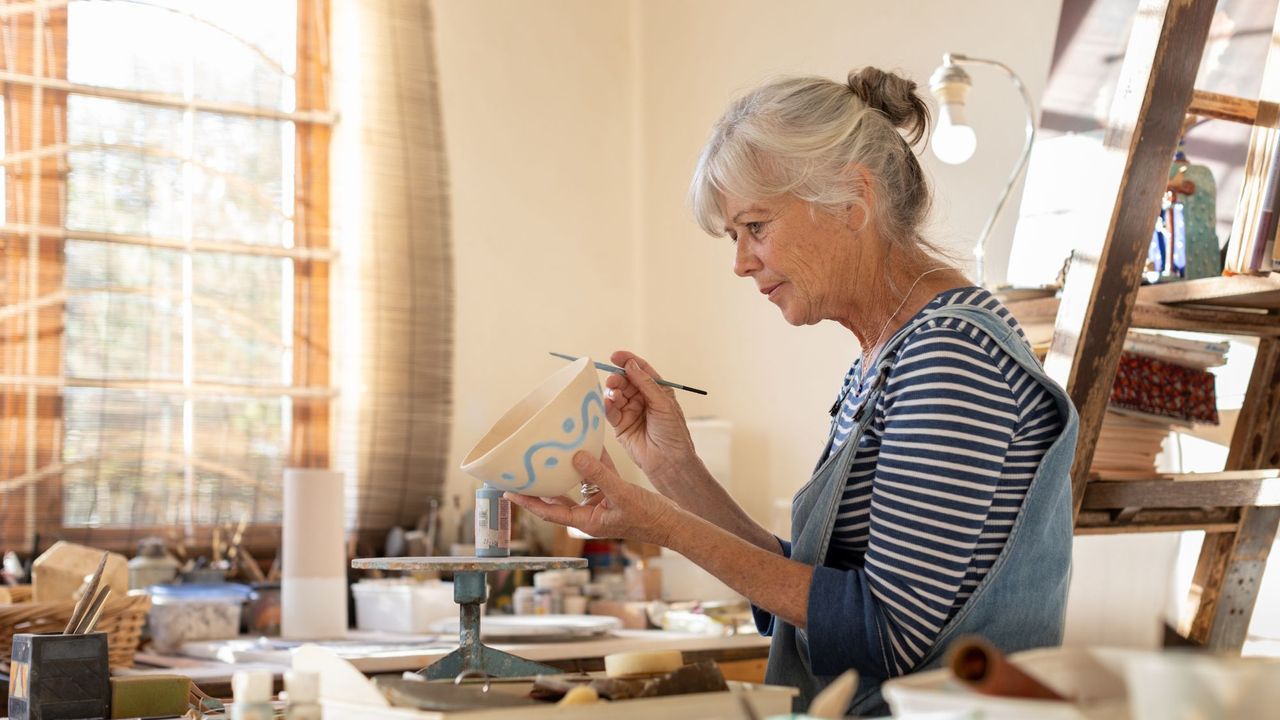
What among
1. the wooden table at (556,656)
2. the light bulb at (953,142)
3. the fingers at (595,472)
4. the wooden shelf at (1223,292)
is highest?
the light bulb at (953,142)

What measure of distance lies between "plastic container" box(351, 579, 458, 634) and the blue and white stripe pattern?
193cm

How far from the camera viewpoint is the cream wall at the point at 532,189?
158 inches

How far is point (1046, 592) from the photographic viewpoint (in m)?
1.30

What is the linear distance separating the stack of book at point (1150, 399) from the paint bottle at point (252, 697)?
60.1 inches

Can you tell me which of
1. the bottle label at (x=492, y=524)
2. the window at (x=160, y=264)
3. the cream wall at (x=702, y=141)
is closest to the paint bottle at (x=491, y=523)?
the bottle label at (x=492, y=524)

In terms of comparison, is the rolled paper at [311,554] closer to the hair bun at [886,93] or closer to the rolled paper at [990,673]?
the hair bun at [886,93]

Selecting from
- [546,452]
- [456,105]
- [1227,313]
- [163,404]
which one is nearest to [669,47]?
[456,105]

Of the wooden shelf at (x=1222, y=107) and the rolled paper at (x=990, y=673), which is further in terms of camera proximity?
the wooden shelf at (x=1222, y=107)

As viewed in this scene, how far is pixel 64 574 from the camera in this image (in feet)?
8.59

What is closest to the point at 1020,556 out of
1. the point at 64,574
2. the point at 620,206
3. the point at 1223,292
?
the point at 1223,292

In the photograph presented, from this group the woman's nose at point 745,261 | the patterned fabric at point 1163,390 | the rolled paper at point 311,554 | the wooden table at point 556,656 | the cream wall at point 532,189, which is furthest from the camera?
the cream wall at point 532,189

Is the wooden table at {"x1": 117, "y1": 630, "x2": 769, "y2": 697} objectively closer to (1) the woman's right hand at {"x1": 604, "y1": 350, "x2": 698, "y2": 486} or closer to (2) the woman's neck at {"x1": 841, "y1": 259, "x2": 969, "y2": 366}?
(1) the woman's right hand at {"x1": 604, "y1": 350, "x2": 698, "y2": 486}

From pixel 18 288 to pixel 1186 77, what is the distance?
281 cm

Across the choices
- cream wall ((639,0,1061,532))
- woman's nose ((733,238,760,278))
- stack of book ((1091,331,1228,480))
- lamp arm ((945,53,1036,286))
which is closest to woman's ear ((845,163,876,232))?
woman's nose ((733,238,760,278))
